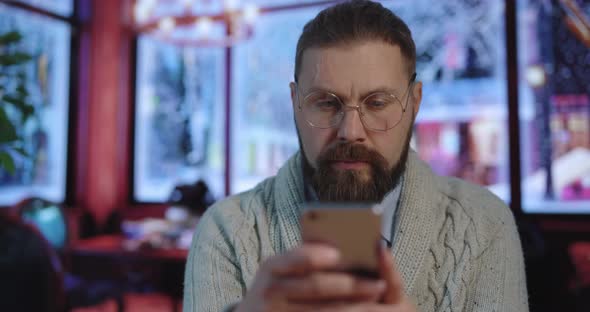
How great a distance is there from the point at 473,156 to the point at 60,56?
3.90m

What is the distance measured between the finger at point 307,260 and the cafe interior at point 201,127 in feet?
6.13

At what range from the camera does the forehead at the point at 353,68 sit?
3.07ft

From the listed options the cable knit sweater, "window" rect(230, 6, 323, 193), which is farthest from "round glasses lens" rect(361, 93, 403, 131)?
"window" rect(230, 6, 323, 193)

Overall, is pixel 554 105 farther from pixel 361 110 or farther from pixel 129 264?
pixel 129 264

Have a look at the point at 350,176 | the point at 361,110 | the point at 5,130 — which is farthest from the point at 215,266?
the point at 5,130

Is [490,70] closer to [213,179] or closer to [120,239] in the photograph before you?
[213,179]

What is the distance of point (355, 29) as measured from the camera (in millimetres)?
958

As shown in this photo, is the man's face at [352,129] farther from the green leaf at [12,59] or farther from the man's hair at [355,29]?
the green leaf at [12,59]

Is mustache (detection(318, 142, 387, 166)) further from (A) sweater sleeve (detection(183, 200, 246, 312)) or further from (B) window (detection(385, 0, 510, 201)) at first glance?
(B) window (detection(385, 0, 510, 201))

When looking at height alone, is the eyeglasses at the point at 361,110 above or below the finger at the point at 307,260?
above

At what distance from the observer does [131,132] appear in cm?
503

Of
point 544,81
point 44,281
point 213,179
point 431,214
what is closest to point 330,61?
point 431,214

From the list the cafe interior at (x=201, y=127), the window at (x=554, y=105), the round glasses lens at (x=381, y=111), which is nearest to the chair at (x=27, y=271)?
the cafe interior at (x=201, y=127)

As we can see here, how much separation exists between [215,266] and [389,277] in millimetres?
559
